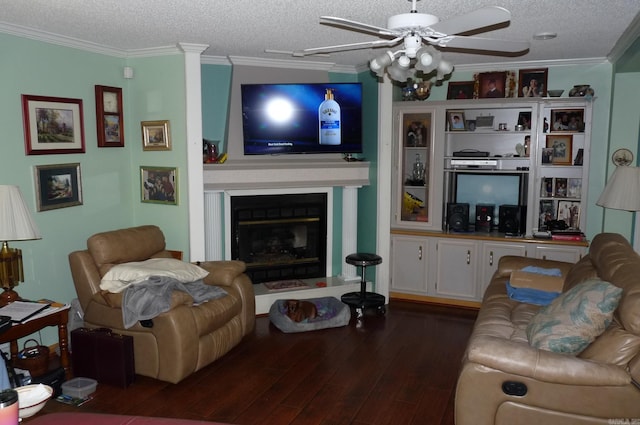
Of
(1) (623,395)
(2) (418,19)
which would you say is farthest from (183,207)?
(1) (623,395)

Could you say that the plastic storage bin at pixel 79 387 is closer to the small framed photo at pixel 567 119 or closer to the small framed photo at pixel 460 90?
the small framed photo at pixel 460 90

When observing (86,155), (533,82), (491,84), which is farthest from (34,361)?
(533,82)

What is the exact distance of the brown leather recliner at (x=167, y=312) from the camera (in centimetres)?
367

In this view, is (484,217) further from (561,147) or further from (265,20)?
(265,20)

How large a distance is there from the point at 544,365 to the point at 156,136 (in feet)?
11.9

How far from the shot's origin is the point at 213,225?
17.2 ft

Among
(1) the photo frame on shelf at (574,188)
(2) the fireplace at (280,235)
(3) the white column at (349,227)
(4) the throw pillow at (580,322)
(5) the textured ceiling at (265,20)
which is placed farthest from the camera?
(3) the white column at (349,227)

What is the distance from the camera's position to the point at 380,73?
2.87m

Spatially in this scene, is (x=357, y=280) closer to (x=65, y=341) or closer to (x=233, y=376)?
(x=233, y=376)

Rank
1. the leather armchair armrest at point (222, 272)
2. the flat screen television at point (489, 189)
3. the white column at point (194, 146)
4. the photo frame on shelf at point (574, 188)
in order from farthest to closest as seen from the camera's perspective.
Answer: the flat screen television at point (489, 189) → the photo frame on shelf at point (574, 188) → the white column at point (194, 146) → the leather armchair armrest at point (222, 272)

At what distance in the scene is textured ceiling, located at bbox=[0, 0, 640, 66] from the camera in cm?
320

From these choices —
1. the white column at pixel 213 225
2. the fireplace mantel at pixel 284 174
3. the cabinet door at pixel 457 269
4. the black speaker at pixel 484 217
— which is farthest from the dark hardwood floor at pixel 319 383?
the fireplace mantel at pixel 284 174

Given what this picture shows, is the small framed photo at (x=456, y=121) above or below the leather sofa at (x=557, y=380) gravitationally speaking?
above

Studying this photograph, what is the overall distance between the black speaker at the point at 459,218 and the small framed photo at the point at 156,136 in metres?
2.88
